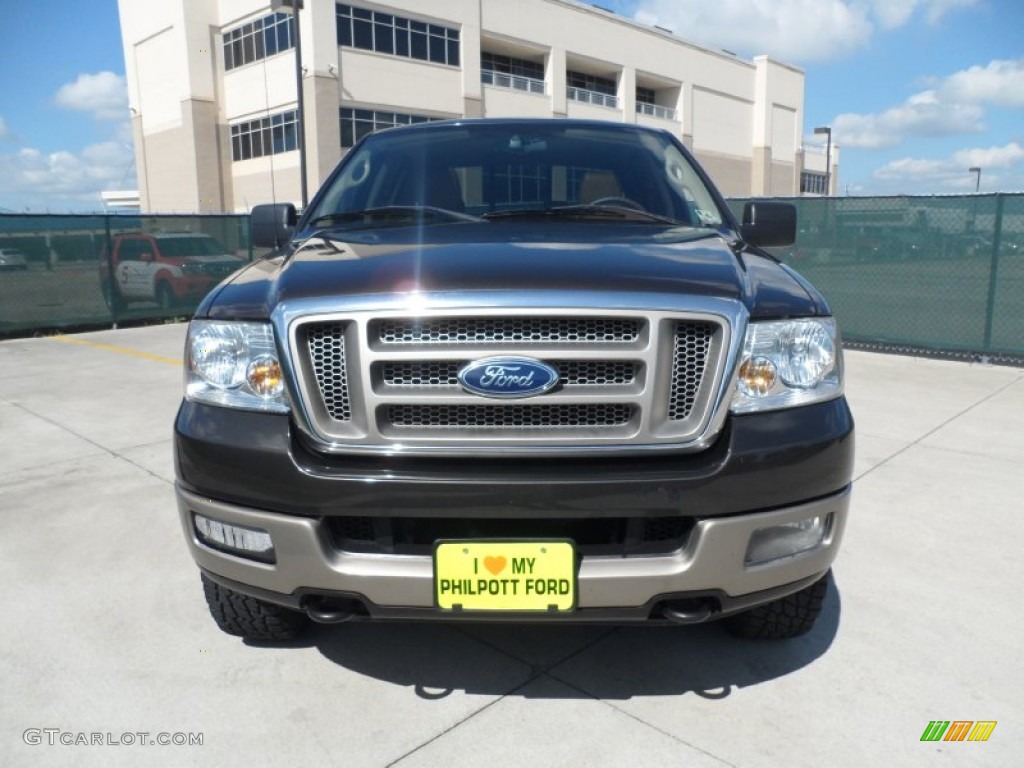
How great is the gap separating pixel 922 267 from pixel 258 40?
1215 inches

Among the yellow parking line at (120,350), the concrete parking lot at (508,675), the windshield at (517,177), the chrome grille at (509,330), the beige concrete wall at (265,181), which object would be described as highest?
the beige concrete wall at (265,181)

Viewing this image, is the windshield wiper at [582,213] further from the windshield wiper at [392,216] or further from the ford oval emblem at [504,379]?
the ford oval emblem at [504,379]

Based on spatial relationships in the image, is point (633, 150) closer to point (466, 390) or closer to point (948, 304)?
point (466, 390)

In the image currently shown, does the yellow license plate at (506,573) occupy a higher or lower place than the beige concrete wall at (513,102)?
lower

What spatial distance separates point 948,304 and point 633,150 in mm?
6909

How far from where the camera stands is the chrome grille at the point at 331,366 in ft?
7.04

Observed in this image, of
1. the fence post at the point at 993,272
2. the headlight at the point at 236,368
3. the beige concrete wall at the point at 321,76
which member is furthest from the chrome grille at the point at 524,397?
the beige concrete wall at the point at 321,76

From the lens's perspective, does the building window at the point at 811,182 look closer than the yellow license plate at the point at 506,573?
No

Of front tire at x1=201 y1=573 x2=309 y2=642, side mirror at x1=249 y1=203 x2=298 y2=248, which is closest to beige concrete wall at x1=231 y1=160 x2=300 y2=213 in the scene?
side mirror at x1=249 y1=203 x2=298 y2=248

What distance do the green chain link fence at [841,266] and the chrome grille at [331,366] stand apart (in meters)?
8.51

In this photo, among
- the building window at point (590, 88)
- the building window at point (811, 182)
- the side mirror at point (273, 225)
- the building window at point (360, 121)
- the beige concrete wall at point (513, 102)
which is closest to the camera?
the side mirror at point (273, 225)

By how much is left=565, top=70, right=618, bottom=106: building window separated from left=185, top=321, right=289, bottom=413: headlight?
140 ft

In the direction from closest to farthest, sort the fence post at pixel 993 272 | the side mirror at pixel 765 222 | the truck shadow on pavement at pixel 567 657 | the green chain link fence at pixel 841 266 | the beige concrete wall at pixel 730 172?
the truck shadow on pavement at pixel 567 657
the side mirror at pixel 765 222
the fence post at pixel 993 272
the green chain link fence at pixel 841 266
the beige concrete wall at pixel 730 172

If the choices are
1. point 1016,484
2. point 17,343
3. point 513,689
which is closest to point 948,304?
point 1016,484
